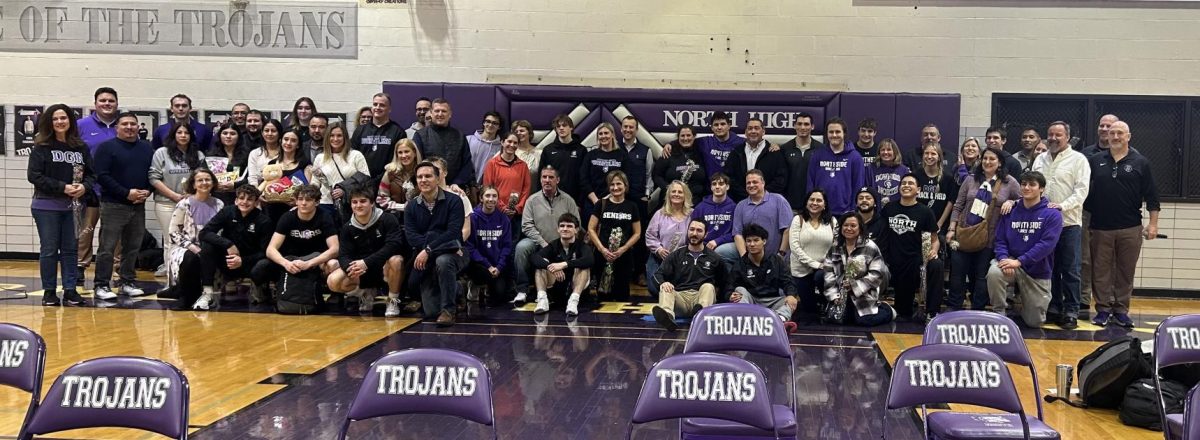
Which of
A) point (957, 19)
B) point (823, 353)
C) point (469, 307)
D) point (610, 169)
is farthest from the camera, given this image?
point (957, 19)

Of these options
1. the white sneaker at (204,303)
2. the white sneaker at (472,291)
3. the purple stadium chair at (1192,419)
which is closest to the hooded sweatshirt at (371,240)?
the white sneaker at (472,291)

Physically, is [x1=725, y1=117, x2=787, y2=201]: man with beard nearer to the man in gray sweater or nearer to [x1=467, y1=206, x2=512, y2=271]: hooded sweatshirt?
the man in gray sweater

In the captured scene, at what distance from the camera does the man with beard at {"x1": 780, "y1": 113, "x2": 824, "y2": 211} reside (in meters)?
10.1

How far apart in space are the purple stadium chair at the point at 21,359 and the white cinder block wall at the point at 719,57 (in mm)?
7839

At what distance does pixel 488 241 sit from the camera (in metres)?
9.50

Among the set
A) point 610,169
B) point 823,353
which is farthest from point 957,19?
point 823,353

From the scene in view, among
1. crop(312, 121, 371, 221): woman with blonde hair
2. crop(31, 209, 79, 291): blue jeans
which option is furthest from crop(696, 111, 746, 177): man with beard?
crop(31, 209, 79, 291): blue jeans

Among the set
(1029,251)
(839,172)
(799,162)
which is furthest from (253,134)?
(1029,251)

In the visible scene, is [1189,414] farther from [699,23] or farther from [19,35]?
[19,35]

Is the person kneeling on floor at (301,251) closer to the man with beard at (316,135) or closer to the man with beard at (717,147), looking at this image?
the man with beard at (316,135)

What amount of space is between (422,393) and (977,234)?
6546 mm

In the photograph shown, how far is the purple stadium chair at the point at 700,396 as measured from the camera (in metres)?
3.90

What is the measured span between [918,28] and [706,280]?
14.7 ft

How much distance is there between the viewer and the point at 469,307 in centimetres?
957
